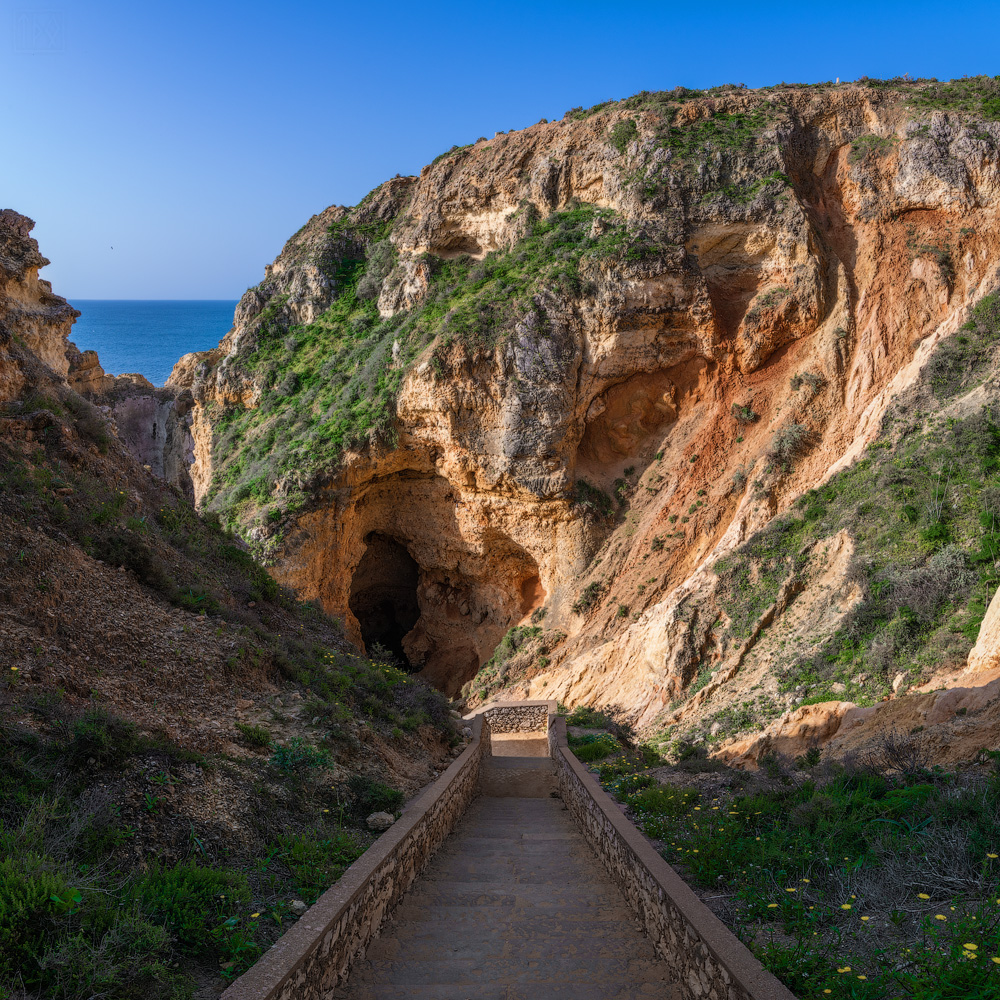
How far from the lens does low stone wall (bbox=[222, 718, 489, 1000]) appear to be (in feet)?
12.2

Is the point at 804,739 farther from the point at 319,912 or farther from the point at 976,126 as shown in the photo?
the point at 976,126

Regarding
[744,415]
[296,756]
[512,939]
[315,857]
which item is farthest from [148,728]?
[744,415]

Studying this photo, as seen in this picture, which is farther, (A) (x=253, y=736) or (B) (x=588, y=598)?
(B) (x=588, y=598)

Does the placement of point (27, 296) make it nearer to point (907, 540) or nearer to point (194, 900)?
point (194, 900)

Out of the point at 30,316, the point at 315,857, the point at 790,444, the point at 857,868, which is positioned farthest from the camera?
the point at 790,444

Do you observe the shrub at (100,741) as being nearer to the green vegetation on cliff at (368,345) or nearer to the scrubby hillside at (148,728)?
the scrubby hillside at (148,728)

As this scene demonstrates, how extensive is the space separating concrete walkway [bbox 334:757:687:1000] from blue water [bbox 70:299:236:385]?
7986 cm

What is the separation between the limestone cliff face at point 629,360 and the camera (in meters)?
20.7

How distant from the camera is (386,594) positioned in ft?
101

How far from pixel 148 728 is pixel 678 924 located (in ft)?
16.1

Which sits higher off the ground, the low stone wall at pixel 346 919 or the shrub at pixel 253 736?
the shrub at pixel 253 736

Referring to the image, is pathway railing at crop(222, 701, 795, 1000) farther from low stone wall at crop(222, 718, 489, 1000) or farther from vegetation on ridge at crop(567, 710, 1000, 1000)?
vegetation on ridge at crop(567, 710, 1000, 1000)

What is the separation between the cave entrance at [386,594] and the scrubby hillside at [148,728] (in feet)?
52.3

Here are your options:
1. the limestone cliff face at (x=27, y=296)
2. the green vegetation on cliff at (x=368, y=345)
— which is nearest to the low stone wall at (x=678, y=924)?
the limestone cliff face at (x=27, y=296)
